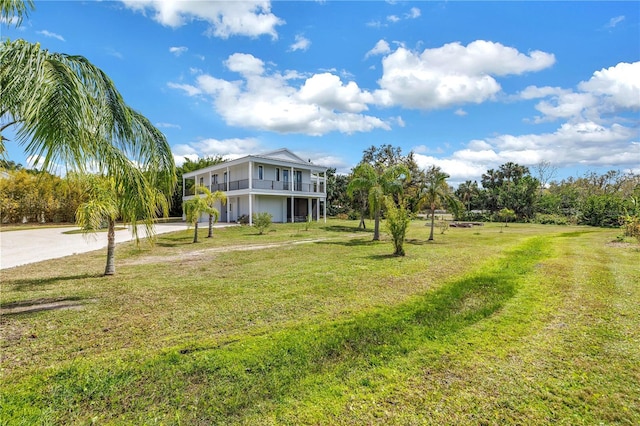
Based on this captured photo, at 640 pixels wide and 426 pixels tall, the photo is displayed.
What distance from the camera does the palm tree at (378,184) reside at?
50.5 feet

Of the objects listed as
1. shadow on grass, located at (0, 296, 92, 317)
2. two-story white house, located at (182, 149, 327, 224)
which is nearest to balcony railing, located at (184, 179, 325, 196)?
two-story white house, located at (182, 149, 327, 224)

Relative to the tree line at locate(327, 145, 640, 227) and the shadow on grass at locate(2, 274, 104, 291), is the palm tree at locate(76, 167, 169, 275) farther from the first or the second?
the tree line at locate(327, 145, 640, 227)

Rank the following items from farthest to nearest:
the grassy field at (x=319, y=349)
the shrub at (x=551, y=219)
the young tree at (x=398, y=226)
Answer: the shrub at (x=551, y=219) → the young tree at (x=398, y=226) → the grassy field at (x=319, y=349)

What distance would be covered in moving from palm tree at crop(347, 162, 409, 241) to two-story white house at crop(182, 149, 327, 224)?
33.0 ft

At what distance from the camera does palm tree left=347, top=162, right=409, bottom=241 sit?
1540cm

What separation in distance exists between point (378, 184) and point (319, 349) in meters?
13.3

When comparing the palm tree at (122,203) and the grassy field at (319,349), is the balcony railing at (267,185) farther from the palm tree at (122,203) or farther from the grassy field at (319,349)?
the grassy field at (319,349)

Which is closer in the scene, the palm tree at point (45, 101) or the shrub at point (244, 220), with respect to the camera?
the palm tree at point (45, 101)

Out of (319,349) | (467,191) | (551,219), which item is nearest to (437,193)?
(319,349)

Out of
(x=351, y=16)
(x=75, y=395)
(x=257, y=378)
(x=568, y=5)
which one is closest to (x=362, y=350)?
(x=257, y=378)

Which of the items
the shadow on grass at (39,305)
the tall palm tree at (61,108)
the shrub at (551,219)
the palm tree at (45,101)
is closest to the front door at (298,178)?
the shadow on grass at (39,305)

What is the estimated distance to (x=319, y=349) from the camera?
3717 mm

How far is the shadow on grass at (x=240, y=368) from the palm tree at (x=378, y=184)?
34.6 ft

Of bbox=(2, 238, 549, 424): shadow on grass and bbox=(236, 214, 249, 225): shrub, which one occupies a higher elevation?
bbox=(236, 214, 249, 225): shrub
